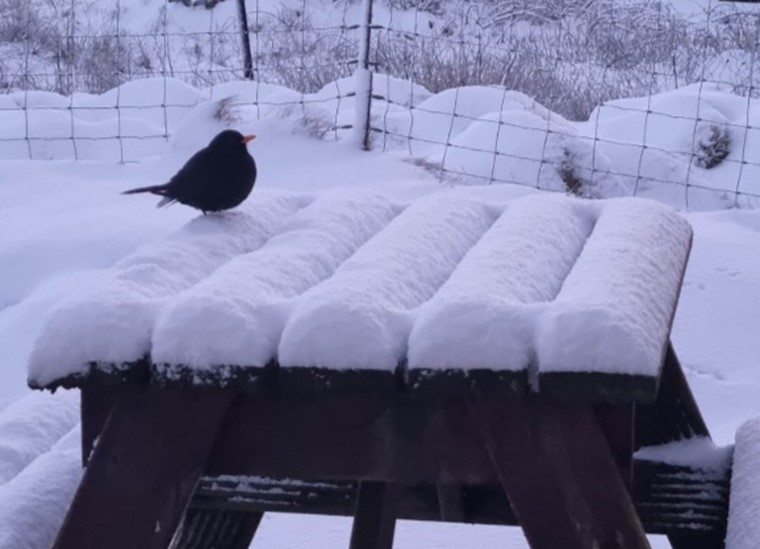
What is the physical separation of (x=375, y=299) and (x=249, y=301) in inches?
6.2

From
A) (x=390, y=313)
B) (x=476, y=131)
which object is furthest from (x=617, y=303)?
(x=476, y=131)

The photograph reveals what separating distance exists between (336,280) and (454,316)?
0.73ft

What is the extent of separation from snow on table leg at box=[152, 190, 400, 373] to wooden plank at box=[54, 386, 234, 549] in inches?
3.9

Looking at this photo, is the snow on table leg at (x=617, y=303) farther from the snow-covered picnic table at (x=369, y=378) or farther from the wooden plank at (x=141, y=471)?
the wooden plank at (x=141, y=471)

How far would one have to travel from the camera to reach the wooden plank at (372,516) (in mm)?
2055

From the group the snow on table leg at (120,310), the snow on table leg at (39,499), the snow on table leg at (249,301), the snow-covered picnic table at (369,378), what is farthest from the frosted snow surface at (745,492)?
the snow on table leg at (39,499)

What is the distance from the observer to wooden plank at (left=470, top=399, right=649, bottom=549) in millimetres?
1553

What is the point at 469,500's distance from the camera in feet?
6.75

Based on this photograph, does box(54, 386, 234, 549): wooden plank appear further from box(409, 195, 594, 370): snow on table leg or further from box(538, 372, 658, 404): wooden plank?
box(538, 372, 658, 404): wooden plank

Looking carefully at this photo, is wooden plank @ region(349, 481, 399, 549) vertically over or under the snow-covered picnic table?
under

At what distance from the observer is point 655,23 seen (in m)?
10.8

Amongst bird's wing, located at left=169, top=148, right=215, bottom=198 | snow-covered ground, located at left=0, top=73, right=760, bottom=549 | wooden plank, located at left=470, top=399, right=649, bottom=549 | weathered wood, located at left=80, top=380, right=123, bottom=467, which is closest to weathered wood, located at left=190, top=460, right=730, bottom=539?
snow-covered ground, located at left=0, top=73, right=760, bottom=549

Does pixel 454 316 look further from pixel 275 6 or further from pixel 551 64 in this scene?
pixel 275 6

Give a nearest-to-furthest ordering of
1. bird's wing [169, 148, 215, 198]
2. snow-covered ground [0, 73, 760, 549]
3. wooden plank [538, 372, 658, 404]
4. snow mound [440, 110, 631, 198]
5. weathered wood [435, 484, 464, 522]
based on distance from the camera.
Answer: wooden plank [538, 372, 658, 404]
weathered wood [435, 484, 464, 522]
snow-covered ground [0, 73, 760, 549]
bird's wing [169, 148, 215, 198]
snow mound [440, 110, 631, 198]
